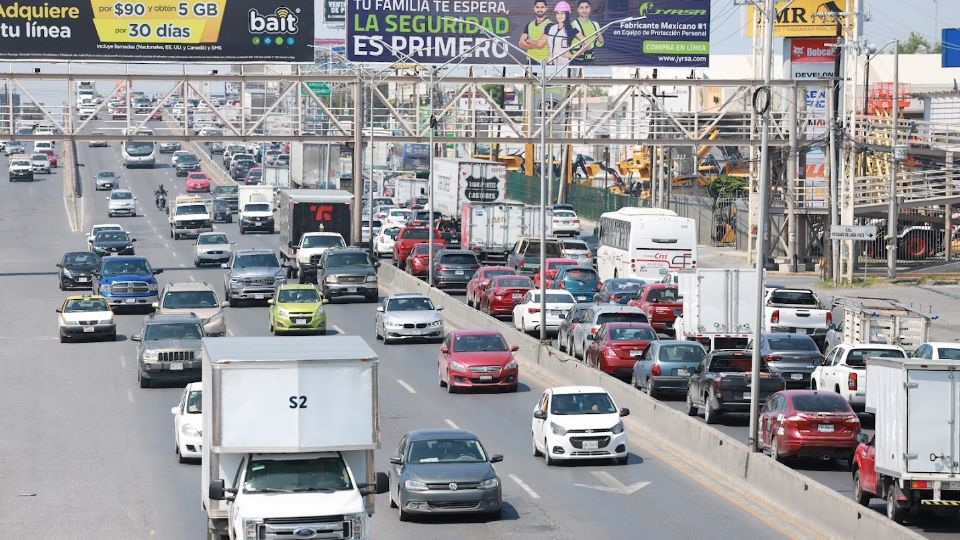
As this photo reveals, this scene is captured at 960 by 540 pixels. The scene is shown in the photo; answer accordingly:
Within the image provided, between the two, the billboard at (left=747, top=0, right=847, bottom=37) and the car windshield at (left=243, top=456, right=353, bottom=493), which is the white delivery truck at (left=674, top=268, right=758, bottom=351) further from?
the billboard at (left=747, top=0, right=847, bottom=37)

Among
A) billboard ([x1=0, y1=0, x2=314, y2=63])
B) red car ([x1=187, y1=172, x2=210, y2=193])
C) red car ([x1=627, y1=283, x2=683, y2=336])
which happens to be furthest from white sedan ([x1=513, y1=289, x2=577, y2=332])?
red car ([x1=187, y1=172, x2=210, y2=193])

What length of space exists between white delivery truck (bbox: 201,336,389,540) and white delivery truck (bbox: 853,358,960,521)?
24.0ft

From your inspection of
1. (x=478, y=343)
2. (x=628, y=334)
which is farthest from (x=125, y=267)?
(x=628, y=334)

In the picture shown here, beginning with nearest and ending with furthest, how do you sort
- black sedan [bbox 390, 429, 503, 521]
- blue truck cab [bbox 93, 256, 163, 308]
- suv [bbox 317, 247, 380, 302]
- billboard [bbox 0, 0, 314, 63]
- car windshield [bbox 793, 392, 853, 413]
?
black sedan [bbox 390, 429, 503, 521] < car windshield [bbox 793, 392, 853, 413] < blue truck cab [bbox 93, 256, 163, 308] < suv [bbox 317, 247, 380, 302] < billboard [bbox 0, 0, 314, 63]

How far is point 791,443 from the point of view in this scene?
28.4 m

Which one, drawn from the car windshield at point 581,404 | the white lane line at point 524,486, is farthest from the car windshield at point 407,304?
the white lane line at point 524,486

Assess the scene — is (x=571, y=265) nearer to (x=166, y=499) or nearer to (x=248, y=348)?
(x=166, y=499)

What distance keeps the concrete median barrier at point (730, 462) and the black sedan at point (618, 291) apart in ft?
22.4

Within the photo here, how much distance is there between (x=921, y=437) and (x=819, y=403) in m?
5.62

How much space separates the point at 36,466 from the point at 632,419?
11.7m

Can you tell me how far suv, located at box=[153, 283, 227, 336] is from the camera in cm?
4614

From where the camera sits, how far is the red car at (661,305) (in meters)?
48.8

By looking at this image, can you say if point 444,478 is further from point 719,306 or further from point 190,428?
point 719,306

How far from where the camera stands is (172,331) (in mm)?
40312
